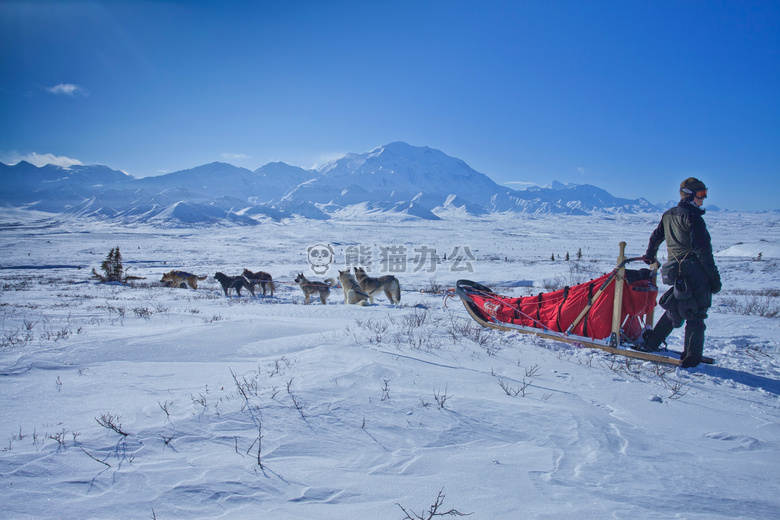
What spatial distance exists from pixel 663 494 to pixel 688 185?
138 inches

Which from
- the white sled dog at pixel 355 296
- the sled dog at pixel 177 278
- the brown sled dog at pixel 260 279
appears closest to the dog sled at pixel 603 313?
the white sled dog at pixel 355 296

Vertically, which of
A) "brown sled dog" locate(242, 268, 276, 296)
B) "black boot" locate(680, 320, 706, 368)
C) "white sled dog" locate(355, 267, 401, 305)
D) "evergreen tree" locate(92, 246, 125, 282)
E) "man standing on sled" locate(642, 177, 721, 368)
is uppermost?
"man standing on sled" locate(642, 177, 721, 368)

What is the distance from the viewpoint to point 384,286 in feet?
33.8

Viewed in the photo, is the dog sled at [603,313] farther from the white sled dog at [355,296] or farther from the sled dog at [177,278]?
the sled dog at [177,278]

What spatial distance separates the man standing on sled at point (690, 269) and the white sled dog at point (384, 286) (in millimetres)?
6835

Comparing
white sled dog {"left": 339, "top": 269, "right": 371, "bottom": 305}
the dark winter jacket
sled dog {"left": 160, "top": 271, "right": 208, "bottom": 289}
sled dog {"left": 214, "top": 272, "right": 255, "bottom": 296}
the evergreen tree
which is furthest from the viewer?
the evergreen tree

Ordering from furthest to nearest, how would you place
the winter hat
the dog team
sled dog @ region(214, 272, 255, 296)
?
sled dog @ region(214, 272, 255, 296)
the dog team
the winter hat

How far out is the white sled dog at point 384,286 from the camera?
10.2 m

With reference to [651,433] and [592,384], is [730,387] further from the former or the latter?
[651,433]

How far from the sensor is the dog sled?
4.12 meters

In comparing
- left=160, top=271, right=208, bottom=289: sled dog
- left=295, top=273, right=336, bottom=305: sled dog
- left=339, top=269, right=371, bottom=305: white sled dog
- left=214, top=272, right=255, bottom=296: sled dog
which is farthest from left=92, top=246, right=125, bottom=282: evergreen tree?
left=339, top=269, right=371, bottom=305: white sled dog

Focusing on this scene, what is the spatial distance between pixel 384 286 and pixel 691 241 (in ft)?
24.7

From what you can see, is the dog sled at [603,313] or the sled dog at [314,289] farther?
the sled dog at [314,289]

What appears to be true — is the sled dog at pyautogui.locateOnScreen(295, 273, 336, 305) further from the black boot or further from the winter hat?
the winter hat
